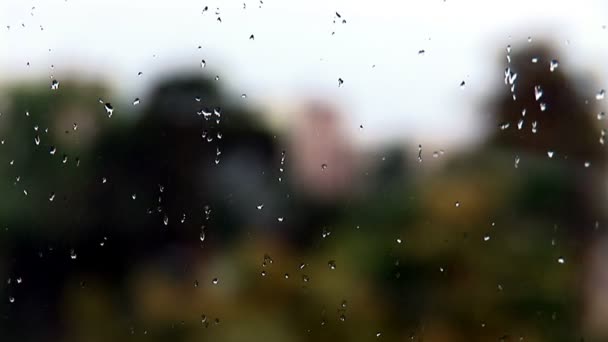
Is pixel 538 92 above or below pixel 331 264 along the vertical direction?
above

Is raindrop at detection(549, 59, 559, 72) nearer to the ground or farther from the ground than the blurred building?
farther from the ground

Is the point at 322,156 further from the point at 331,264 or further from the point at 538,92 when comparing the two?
the point at 538,92

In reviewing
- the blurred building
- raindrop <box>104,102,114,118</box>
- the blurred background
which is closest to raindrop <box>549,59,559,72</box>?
the blurred background

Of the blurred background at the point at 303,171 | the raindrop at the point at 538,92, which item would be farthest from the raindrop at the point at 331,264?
the raindrop at the point at 538,92

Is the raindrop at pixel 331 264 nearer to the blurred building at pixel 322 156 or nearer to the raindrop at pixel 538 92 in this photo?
the blurred building at pixel 322 156

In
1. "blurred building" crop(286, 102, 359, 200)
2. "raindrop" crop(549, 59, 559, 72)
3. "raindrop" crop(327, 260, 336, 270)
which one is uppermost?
"raindrop" crop(549, 59, 559, 72)

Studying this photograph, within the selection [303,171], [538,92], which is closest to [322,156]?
[303,171]

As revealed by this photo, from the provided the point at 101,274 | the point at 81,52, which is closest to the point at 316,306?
the point at 101,274

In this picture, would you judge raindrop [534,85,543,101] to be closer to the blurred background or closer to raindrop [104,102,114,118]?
the blurred background
